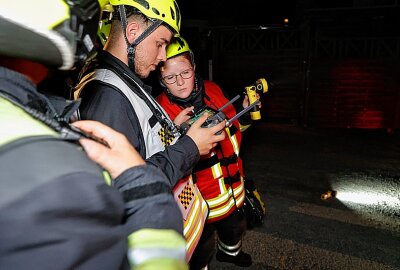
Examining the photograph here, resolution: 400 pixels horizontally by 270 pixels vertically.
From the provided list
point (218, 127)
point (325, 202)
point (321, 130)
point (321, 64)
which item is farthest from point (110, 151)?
point (321, 64)

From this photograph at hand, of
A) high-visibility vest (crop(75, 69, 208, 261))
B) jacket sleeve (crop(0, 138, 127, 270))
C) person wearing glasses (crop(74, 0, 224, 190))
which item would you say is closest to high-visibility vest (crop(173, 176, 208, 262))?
high-visibility vest (crop(75, 69, 208, 261))

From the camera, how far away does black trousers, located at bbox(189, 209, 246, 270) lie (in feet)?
10.1

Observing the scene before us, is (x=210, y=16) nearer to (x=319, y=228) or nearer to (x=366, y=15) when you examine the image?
(x=366, y=15)

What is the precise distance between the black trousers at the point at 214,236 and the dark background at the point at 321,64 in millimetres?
7440

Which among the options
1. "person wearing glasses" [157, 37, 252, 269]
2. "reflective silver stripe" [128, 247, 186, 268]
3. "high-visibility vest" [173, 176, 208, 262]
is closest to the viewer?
"reflective silver stripe" [128, 247, 186, 268]

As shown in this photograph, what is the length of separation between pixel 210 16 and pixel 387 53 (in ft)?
33.0

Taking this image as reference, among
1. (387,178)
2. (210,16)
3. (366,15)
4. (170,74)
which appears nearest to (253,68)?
(366,15)

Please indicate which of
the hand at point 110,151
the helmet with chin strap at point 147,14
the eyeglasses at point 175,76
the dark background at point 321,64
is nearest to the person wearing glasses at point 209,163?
the eyeglasses at point 175,76

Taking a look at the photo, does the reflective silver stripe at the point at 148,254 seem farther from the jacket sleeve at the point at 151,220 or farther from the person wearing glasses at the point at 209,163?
the person wearing glasses at the point at 209,163

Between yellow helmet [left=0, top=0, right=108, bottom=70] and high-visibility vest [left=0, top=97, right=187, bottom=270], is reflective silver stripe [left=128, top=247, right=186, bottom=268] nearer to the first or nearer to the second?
high-visibility vest [left=0, top=97, right=187, bottom=270]

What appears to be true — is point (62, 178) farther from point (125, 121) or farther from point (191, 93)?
point (191, 93)

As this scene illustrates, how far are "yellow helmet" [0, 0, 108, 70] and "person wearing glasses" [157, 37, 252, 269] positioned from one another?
1.96 metres

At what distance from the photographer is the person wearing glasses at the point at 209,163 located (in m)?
3.04

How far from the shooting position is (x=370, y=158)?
748cm
